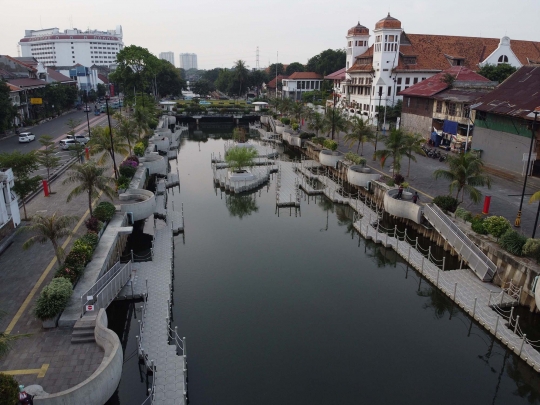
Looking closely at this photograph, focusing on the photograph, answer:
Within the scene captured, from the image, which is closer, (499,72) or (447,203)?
(447,203)

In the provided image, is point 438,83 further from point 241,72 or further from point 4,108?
point 241,72

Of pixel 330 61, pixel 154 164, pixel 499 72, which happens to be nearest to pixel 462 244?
pixel 154 164

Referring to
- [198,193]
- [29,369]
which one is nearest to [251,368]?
[29,369]

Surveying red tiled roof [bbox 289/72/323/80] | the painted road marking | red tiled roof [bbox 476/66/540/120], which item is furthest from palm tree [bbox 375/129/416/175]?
red tiled roof [bbox 289/72/323/80]

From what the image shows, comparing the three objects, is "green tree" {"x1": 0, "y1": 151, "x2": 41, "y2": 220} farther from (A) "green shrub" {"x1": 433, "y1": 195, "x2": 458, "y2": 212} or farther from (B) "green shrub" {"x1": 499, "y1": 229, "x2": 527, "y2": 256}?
(B) "green shrub" {"x1": 499, "y1": 229, "x2": 527, "y2": 256}

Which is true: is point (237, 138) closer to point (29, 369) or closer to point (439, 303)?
point (439, 303)
